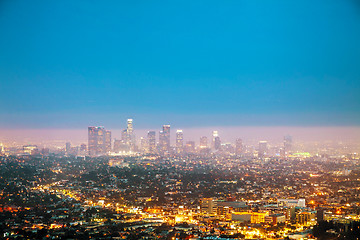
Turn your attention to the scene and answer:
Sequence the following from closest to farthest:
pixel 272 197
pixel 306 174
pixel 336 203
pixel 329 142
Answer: pixel 336 203
pixel 272 197
pixel 306 174
pixel 329 142

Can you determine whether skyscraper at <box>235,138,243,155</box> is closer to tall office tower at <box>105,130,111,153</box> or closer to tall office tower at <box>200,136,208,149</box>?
tall office tower at <box>200,136,208,149</box>

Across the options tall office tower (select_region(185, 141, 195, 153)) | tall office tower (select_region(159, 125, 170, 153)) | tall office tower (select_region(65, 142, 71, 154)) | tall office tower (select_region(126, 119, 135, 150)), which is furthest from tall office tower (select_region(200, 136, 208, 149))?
tall office tower (select_region(65, 142, 71, 154))

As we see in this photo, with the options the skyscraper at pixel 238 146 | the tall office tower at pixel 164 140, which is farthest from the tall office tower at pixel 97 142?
the skyscraper at pixel 238 146

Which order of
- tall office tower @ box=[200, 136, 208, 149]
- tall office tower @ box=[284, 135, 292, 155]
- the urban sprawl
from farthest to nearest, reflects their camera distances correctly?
tall office tower @ box=[200, 136, 208, 149] → tall office tower @ box=[284, 135, 292, 155] → the urban sprawl

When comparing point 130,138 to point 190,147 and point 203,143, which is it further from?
point 203,143

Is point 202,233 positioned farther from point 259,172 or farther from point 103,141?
point 103,141

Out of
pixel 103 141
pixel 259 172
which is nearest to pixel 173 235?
pixel 259 172

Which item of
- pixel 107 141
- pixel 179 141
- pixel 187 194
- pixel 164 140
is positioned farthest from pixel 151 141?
pixel 187 194
